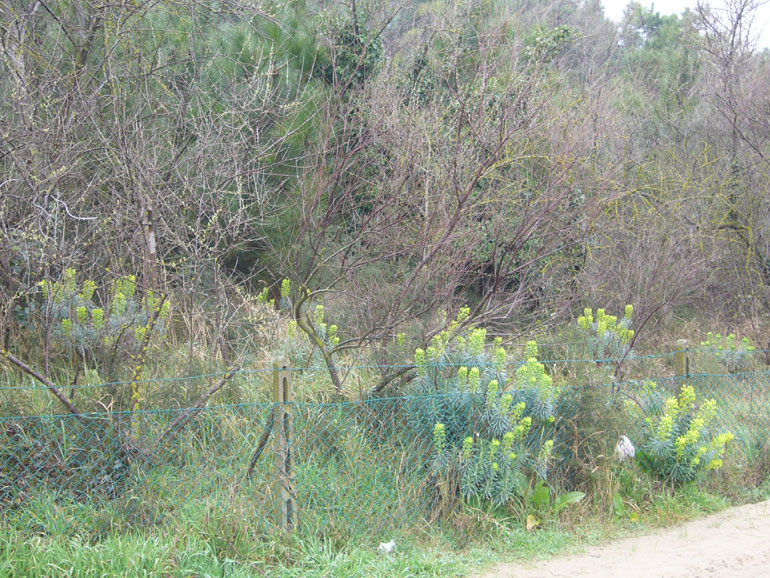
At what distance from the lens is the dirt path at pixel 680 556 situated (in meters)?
4.39

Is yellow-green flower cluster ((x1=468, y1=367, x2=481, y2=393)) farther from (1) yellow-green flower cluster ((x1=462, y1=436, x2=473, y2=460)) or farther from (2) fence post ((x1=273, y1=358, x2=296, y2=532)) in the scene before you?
(2) fence post ((x1=273, y1=358, x2=296, y2=532))

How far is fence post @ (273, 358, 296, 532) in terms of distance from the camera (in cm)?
429

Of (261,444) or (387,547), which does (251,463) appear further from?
(387,547)

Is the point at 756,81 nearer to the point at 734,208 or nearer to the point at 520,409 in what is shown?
the point at 734,208

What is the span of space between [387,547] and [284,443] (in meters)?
0.86

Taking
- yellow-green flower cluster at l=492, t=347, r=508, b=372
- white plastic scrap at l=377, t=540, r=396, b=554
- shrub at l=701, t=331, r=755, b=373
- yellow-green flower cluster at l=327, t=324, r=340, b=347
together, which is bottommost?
white plastic scrap at l=377, t=540, r=396, b=554

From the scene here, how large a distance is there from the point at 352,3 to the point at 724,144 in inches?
275

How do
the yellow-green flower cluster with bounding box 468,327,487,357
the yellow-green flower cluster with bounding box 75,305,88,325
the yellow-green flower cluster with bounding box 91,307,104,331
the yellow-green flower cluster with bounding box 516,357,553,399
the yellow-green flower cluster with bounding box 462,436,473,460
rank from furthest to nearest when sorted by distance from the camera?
the yellow-green flower cluster with bounding box 75,305,88,325 → the yellow-green flower cluster with bounding box 91,307,104,331 → the yellow-green flower cluster with bounding box 468,327,487,357 → the yellow-green flower cluster with bounding box 516,357,553,399 → the yellow-green flower cluster with bounding box 462,436,473,460

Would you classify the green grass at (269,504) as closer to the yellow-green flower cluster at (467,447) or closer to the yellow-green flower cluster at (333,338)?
the yellow-green flower cluster at (467,447)

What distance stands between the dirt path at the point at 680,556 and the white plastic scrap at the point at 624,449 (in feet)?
1.93

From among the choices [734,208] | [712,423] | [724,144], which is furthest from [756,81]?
[712,423]

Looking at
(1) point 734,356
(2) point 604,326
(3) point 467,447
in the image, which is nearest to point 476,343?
(3) point 467,447

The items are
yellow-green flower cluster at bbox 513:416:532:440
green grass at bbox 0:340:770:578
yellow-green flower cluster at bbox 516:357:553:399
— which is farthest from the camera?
yellow-green flower cluster at bbox 516:357:553:399

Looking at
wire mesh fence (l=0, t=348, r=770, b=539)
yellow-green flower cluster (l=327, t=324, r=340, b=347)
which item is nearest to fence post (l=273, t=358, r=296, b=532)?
wire mesh fence (l=0, t=348, r=770, b=539)
